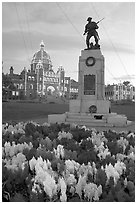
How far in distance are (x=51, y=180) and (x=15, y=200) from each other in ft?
1.05

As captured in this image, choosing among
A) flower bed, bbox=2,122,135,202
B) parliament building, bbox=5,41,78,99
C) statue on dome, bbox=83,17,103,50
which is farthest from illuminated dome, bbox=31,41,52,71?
flower bed, bbox=2,122,135,202

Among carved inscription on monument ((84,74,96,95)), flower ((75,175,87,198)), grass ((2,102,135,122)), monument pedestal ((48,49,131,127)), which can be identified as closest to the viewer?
flower ((75,175,87,198))

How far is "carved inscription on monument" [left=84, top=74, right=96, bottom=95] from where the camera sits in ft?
45.3

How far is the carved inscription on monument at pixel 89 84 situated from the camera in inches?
543

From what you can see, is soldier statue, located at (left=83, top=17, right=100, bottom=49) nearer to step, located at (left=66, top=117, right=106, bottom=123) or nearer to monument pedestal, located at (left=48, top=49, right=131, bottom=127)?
monument pedestal, located at (left=48, top=49, right=131, bottom=127)

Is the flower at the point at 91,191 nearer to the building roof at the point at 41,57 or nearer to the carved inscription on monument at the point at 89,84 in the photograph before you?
the carved inscription on monument at the point at 89,84

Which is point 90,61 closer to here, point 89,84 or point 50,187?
point 89,84

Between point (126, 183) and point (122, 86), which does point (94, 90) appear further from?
point (122, 86)

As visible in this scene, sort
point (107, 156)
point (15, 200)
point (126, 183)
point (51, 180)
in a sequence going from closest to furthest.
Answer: point (15, 200)
point (51, 180)
point (126, 183)
point (107, 156)

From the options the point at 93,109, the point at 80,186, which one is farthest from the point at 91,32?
the point at 80,186

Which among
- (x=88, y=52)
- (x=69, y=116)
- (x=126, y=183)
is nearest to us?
(x=126, y=183)

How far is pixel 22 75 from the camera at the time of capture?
84.4m

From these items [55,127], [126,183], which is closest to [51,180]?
[126,183]

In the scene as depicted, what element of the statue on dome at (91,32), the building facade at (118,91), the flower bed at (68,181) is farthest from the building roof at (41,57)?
the flower bed at (68,181)
